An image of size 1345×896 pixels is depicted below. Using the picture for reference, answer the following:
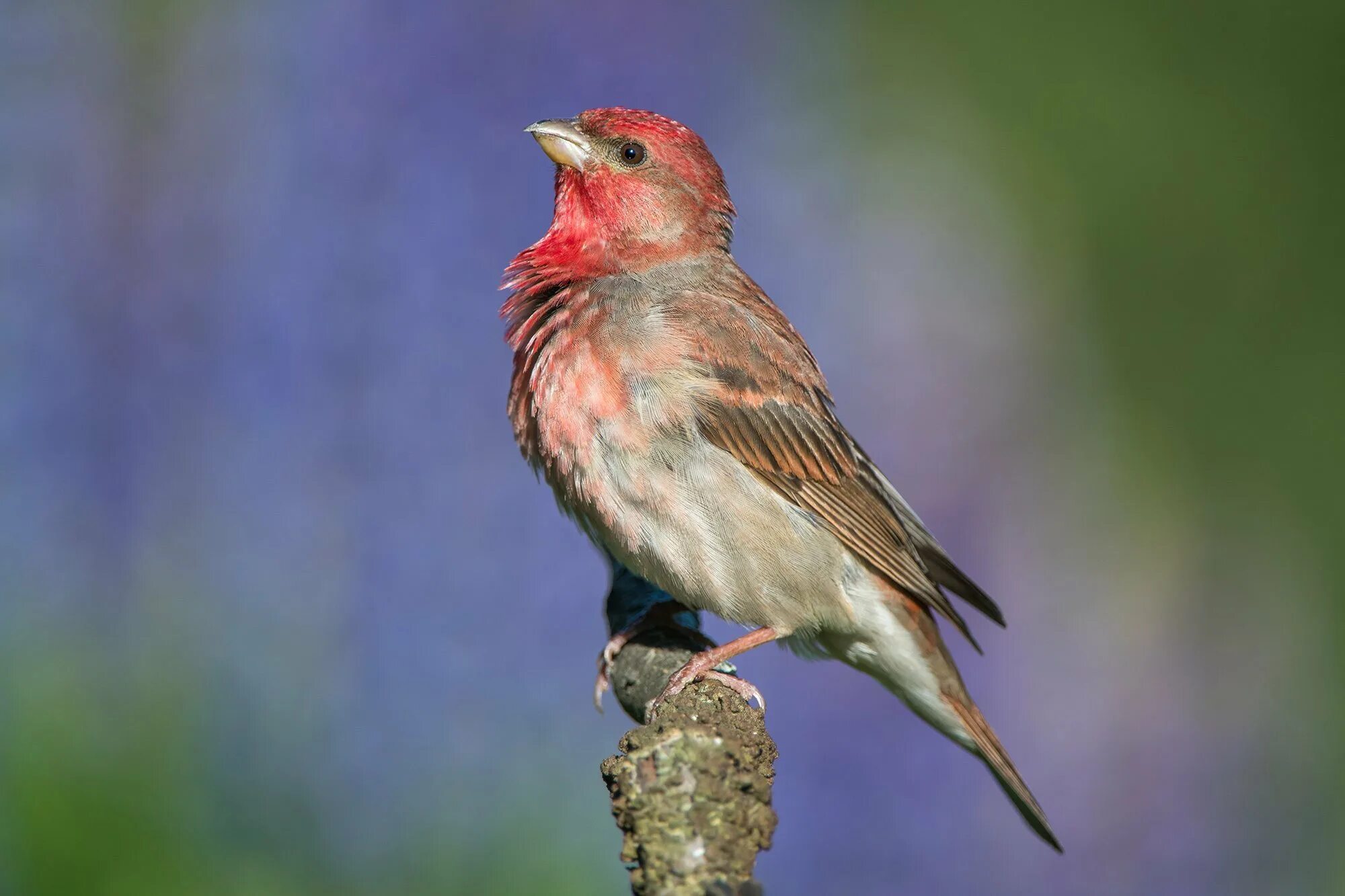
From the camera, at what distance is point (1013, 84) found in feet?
24.0

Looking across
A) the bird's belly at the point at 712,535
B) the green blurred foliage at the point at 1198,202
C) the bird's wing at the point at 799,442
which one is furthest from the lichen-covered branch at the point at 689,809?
the green blurred foliage at the point at 1198,202

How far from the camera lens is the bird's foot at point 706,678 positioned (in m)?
3.93

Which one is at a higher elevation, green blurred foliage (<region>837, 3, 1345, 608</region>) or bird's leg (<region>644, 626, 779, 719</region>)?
green blurred foliage (<region>837, 3, 1345, 608</region>)

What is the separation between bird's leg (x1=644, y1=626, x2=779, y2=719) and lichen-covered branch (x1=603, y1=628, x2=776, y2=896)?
103cm

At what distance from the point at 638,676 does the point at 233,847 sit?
7.32ft

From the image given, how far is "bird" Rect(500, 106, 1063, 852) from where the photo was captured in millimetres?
4203

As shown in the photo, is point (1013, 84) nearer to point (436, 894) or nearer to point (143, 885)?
point (436, 894)

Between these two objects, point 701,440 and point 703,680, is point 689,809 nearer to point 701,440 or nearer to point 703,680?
point 703,680

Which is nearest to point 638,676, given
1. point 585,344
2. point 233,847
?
point 585,344

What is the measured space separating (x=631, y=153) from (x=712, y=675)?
2.13 m

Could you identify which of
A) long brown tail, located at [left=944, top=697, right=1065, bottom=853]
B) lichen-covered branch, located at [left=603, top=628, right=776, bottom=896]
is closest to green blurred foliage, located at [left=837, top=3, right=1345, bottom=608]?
long brown tail, located at [left=944, top=697, right=1065, bottom=853]

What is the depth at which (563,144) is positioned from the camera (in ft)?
16.1

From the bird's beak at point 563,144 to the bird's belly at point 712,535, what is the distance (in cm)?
136

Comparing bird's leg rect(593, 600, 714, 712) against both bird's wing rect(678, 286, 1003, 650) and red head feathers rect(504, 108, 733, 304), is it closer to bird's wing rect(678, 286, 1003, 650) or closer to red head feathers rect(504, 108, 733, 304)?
bird's wing rect(678, 286, 1003, 650)
